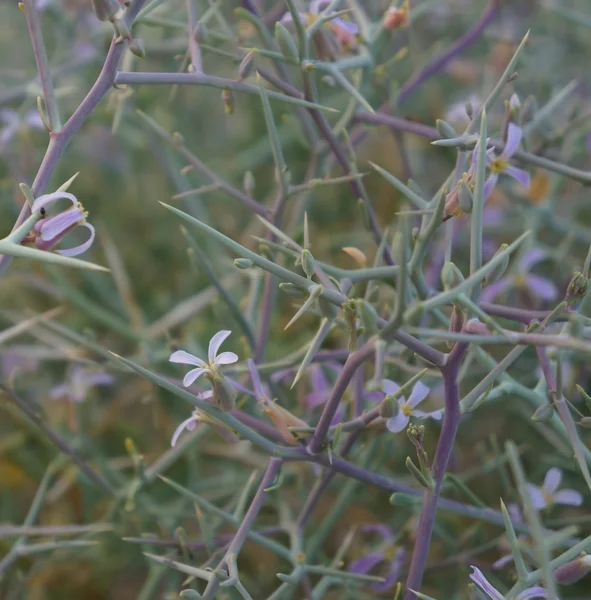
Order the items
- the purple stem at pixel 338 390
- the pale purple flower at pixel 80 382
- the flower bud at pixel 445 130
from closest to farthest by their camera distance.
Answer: the purple stem at pixel 338 390
the flower bud at pixel 445 130
the pale purple flower at pixel 80 382

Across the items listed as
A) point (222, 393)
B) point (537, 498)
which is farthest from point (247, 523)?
point (537, 498)

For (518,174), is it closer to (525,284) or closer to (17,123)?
(525,284)

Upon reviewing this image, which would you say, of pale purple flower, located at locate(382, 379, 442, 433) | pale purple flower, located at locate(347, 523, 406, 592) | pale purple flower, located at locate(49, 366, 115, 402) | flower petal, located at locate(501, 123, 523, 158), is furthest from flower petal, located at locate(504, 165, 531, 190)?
pale purple flower, located at locate(49, 366, 115, 402)

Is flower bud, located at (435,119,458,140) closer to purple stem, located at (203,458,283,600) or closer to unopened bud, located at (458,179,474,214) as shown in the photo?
unopened bud, located at (458,179,474,214)

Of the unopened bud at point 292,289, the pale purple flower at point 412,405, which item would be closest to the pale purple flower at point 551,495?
the pale purple flower at point 412,405

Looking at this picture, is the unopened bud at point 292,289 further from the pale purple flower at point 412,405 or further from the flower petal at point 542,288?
the flower petal at point 542,288
